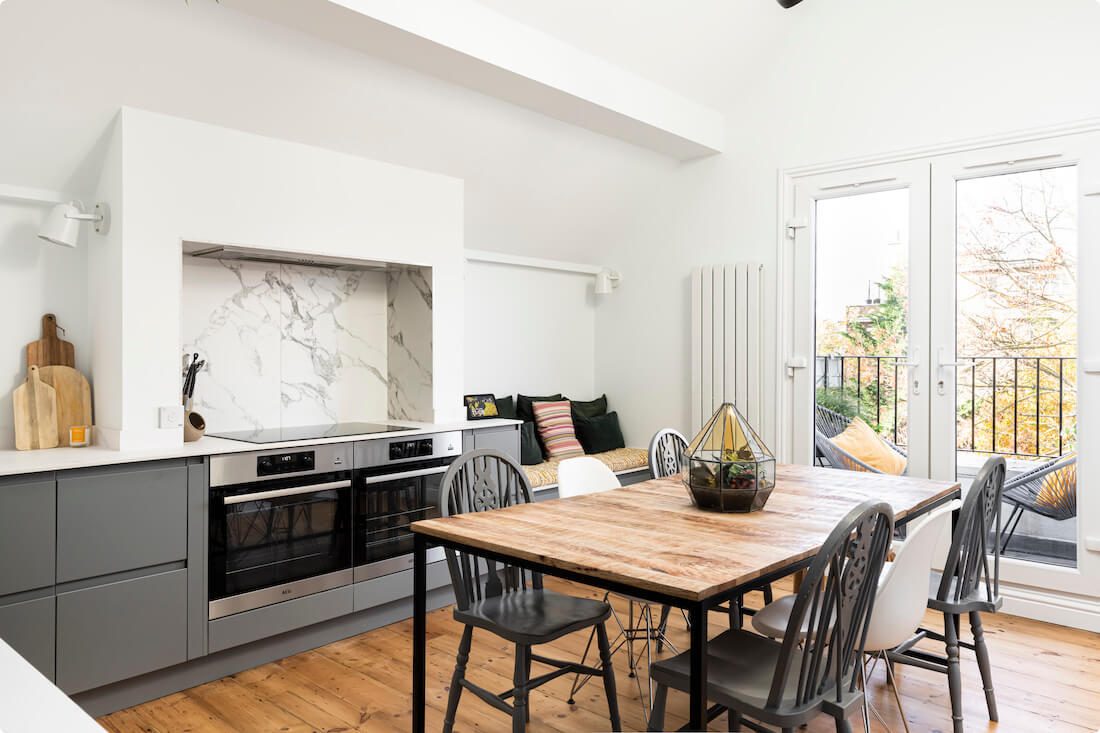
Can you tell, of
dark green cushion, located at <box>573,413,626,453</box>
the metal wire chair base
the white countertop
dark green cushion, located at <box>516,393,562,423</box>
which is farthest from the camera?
dark green cushion, located at <box>573,413,626,453</box>

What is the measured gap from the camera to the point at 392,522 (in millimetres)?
3723

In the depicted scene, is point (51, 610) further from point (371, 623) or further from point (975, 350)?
point (975, 350)

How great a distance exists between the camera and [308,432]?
146 inches

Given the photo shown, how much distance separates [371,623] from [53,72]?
2681 millimetres

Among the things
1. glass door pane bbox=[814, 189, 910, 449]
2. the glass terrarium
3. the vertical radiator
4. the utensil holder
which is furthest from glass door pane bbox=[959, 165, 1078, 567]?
the utensil holder

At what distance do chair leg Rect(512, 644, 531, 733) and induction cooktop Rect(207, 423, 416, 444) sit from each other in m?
1.54

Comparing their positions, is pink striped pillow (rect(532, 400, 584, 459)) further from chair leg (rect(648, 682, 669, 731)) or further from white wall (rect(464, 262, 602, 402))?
chair leg (rect(648, 682, 669, 731))

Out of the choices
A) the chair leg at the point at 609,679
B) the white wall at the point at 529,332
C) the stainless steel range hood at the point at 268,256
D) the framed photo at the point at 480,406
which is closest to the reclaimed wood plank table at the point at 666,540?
the chair leg at the point at 609,679

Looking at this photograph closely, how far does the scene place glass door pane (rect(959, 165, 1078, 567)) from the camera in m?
3.79

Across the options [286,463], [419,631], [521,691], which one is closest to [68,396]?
[286,463]

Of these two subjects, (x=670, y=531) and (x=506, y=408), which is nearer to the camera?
(x=670, y=531)

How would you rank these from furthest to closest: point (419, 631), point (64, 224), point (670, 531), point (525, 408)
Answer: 1. point (525, 408)
2. point (64, 224)
3. point (419, 631)
4. point (670, 531)

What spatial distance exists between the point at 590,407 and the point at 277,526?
2.88 m

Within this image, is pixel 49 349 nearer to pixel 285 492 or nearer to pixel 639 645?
pixel 285 492
